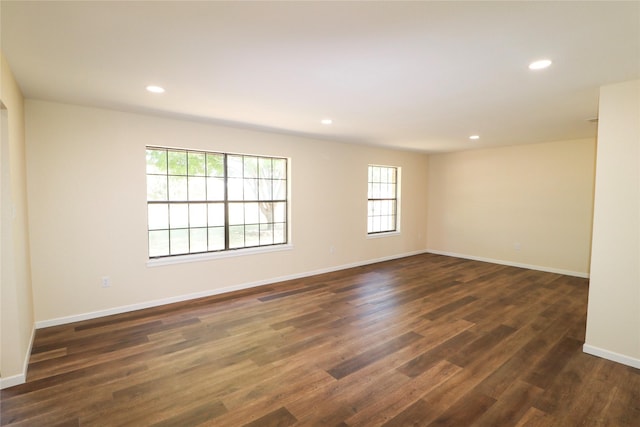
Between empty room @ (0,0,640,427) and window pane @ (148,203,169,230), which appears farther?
window pane @ (148,203,169,230)

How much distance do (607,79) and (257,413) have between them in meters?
3.72

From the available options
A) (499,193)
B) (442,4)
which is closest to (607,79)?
(442,4)

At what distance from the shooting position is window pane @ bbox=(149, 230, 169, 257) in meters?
4.03

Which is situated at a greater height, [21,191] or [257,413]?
[21,191]

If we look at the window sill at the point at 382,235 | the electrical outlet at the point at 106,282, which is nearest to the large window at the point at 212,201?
the electrical outlet at the point at 106,282

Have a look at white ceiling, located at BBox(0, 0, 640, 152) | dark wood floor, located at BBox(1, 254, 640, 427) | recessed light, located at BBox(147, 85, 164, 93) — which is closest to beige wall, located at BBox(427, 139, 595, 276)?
dark wood floor, located at BBox(1, 254, 640, 427)

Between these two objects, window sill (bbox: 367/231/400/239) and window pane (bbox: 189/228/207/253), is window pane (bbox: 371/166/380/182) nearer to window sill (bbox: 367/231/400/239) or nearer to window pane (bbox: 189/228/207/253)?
window sill (bbox: 367/231/400/239)

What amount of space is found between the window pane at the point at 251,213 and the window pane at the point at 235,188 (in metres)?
0.20

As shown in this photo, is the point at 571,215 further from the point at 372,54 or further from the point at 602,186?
the point at 372,54

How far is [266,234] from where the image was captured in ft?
16.7

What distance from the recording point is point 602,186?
2715 mm

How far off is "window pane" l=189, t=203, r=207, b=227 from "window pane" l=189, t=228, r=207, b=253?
3.3 inches

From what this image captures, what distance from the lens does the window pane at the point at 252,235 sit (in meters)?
4.86

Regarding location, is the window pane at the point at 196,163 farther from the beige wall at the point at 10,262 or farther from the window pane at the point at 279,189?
the beige wall at the point at 10,262
